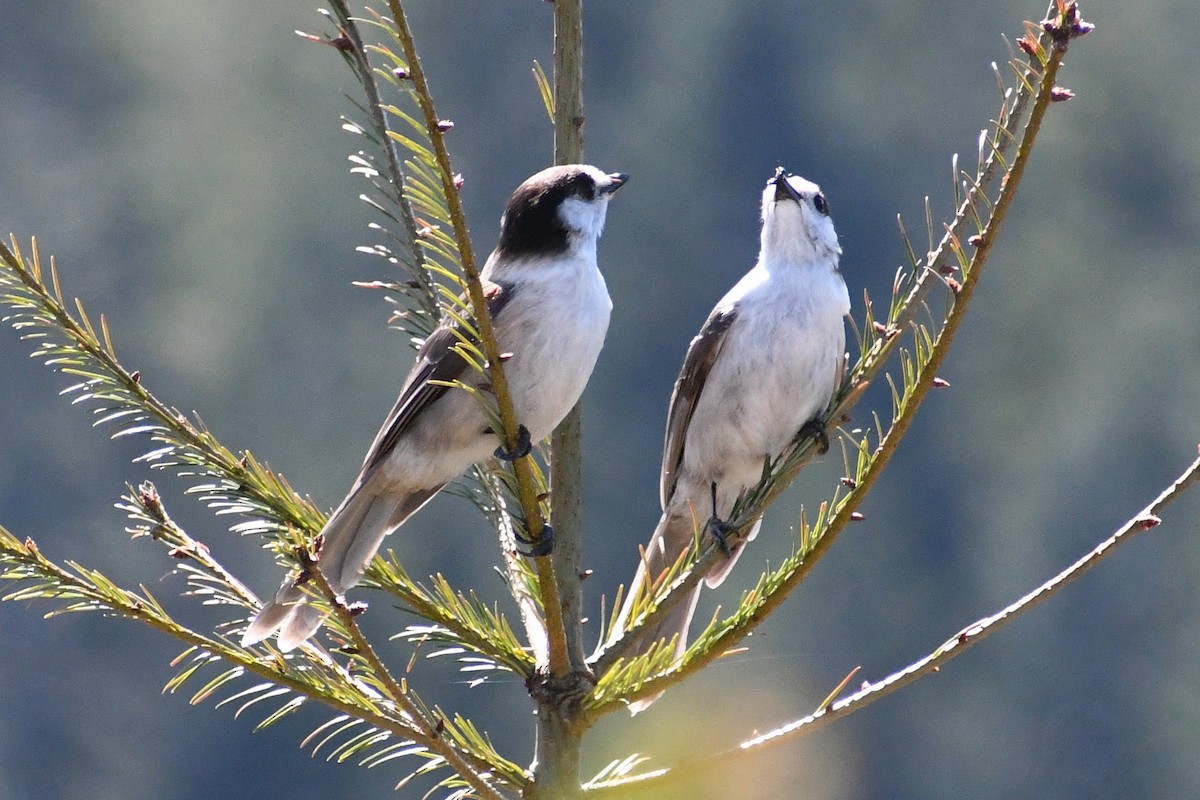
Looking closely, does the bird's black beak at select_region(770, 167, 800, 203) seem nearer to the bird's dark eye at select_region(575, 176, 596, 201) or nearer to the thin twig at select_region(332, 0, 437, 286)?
the bird's dark eye at select_region(575, 176, 596, 201)

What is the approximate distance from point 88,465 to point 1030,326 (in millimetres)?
20997

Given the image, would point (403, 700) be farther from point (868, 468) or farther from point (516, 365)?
point (516, 365)

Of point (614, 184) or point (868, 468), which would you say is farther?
point (614, 184)

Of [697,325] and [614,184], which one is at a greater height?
[614,184]

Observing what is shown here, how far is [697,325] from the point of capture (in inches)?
851

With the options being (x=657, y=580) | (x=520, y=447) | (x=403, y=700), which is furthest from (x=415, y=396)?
(x=403, y=700)

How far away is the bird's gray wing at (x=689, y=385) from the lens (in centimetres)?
339

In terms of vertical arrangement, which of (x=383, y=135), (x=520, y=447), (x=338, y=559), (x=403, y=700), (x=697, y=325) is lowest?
(x=697, y=325)

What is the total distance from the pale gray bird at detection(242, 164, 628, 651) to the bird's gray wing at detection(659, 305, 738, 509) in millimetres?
451

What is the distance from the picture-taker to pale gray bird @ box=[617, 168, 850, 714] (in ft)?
10.2

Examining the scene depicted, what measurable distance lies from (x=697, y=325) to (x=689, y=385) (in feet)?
59.8

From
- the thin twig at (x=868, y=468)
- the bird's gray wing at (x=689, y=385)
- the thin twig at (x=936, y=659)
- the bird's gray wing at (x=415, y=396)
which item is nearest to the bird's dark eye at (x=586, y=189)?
the bird's gray wing at (x=415, y=396)

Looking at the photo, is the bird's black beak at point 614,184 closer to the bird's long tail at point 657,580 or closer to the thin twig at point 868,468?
the bird's long tail at point 657,580

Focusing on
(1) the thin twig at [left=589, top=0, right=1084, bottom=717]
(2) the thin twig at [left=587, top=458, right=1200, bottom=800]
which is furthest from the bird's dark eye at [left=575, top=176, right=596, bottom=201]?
(2) the thin twig at [left=587, top=458, right=1200, bottom=800]
